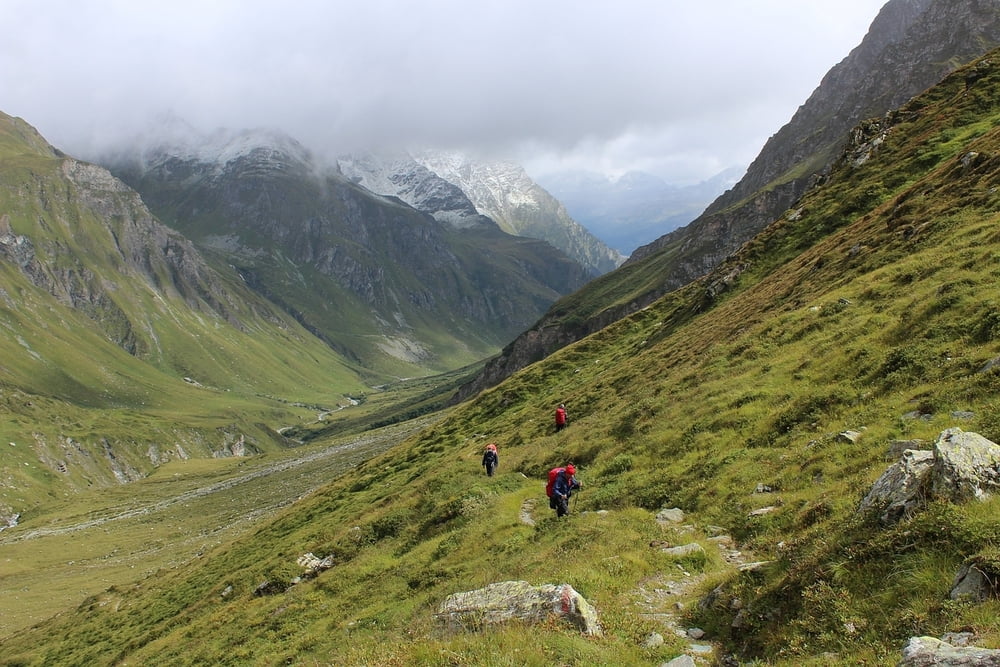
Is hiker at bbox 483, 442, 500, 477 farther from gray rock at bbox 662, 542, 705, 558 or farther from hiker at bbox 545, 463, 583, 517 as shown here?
gray rock at bbox 662, 542, 705, 558

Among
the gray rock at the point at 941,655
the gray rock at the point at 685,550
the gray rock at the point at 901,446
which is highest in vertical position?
the gray rock at the point at 941,655

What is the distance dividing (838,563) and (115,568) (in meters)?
118

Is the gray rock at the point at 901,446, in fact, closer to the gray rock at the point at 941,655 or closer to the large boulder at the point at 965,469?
the large boulder at the point at 965,469

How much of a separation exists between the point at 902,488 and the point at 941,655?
430 cm

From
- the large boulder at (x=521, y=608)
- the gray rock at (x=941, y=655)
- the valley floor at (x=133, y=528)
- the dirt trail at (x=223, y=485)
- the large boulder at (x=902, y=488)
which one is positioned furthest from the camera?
the dirt trail at (x=223, y=485)

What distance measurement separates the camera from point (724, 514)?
1783 cm

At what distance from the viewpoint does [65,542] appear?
432 ft

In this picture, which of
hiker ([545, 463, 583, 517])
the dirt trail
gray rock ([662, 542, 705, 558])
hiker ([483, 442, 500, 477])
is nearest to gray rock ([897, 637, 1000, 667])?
gray rock ([662, 542, 705, 558])

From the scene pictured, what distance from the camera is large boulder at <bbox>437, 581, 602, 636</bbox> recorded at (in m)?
12.0

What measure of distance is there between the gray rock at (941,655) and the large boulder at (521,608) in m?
5.77

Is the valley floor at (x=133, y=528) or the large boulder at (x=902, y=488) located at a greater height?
the large boulder at (x=902, y=488)

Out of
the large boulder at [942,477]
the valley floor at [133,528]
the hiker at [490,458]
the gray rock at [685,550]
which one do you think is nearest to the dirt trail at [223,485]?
the valley floor at [133,528]

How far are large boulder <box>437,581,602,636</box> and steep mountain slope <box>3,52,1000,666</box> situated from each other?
13.7 inches

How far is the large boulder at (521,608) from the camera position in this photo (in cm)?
1197
